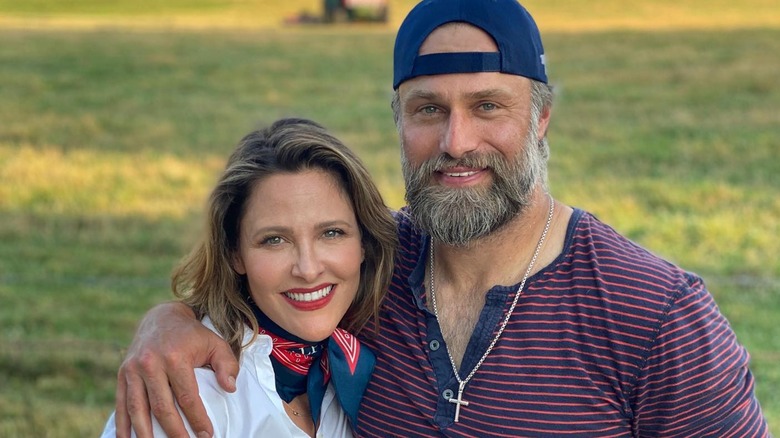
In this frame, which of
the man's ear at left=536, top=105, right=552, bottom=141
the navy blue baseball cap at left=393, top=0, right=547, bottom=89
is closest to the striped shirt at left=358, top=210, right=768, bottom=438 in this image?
the man's ear at left=536, top=105, right=552, bottom=141

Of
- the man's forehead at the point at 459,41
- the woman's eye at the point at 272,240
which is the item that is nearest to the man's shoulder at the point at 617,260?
the man's forehead at the point at 459,41

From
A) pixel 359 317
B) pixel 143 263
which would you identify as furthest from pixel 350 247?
pixel 143 263

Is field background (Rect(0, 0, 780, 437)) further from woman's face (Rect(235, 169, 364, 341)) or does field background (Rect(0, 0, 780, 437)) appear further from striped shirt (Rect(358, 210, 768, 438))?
striped shirt (Rect(358, 210, 768, 438))

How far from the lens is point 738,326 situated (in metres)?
6.76

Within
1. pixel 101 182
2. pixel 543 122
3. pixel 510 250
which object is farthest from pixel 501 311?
pixel 101 182

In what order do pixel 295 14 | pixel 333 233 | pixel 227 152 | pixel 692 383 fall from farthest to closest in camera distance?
1. pixel 295 14
2. pixel 227 152
3. pixel 333 233
4. pixel 692 383

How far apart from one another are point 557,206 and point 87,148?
1058cm

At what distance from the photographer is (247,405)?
108 inches

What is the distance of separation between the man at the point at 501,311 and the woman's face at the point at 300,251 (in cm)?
19

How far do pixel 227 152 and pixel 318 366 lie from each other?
10.1 m

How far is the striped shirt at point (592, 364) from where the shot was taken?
2613 millimetres

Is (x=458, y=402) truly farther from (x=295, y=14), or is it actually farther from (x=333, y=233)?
(x=295, y=14)

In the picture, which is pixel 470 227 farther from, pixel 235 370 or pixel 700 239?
pixel 700 239

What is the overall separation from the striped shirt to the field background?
38.7 inches
